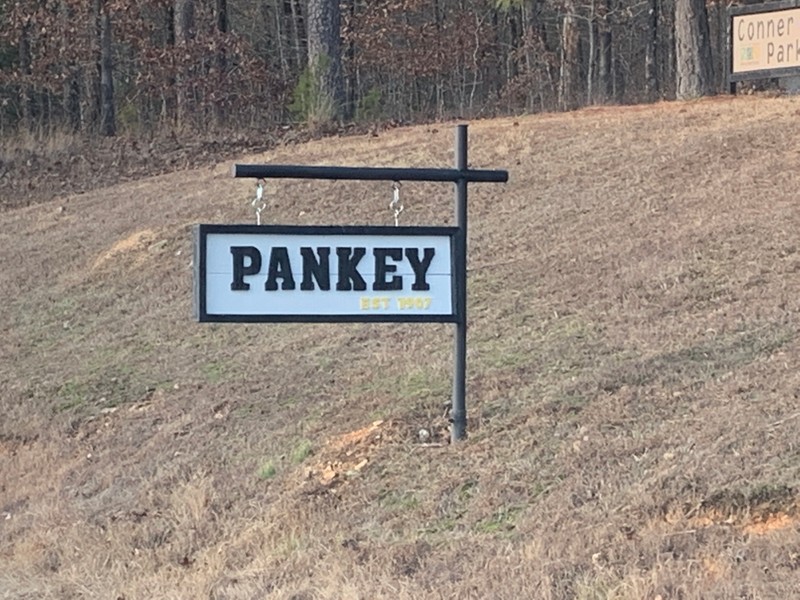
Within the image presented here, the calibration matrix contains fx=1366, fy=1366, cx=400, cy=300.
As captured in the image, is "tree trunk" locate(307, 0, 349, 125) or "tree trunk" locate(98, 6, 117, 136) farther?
"tree trunk" locate(98, 6, 117, 136)

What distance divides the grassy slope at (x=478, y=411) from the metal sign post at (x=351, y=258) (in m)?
0.65

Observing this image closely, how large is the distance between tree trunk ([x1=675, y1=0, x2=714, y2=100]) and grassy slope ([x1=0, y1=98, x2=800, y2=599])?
3.83 metres

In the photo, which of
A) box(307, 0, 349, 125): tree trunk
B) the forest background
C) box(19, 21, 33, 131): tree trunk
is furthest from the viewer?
box(19, 21, 33, 131): tree trunk

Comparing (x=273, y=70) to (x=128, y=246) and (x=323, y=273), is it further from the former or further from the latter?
(x=323, y=273)

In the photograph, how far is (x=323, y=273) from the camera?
648 centimetres

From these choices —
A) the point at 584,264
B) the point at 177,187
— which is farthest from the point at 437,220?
the point at 177,187

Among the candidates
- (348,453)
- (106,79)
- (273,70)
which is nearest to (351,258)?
(348,453)

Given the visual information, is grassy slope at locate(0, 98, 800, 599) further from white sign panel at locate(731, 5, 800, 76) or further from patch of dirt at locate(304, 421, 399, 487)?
white sign panel at locate(731, 5, 800, 76)

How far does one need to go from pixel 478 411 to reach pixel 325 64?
1284cm

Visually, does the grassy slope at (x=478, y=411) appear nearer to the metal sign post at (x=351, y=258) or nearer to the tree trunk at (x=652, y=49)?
the metal sign post at (x=351, y=258)

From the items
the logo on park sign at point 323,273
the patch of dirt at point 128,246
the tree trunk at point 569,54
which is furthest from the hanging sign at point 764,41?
the tree trunk at point 569,54

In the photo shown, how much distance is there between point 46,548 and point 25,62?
25.9m

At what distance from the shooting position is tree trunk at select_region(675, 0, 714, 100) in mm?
16906

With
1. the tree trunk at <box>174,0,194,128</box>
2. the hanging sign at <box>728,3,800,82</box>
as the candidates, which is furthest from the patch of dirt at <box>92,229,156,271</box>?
the tree trunk at <box>174,0,194,128</box>
